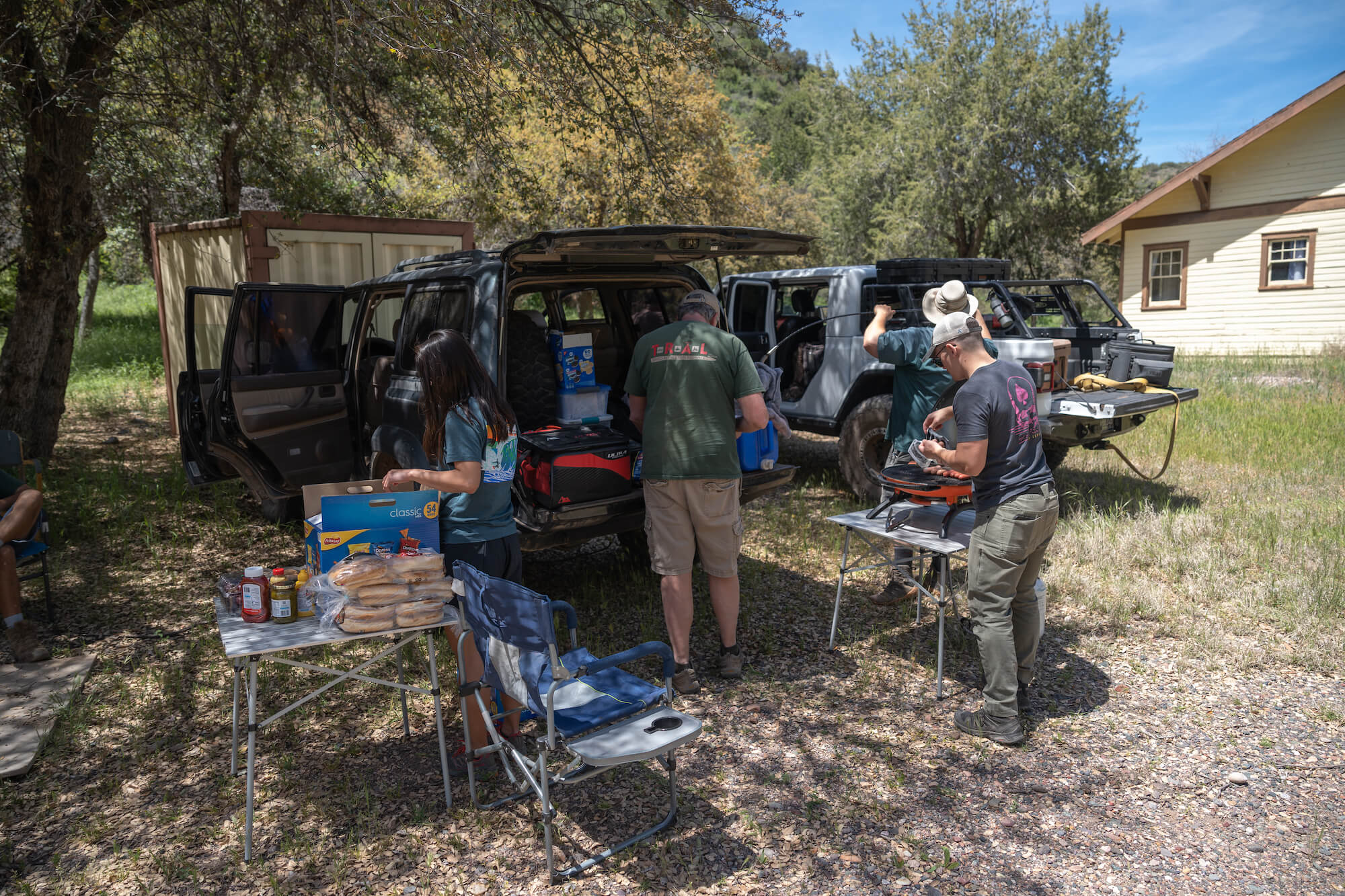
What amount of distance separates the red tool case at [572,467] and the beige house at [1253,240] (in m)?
17.5

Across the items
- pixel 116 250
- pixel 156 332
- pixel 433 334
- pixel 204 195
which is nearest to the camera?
pixel 433 334

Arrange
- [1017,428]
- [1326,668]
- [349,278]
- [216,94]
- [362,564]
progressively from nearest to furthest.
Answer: [362,564]
[1017,428]
[1326,668]
[216,94]
[349,278]

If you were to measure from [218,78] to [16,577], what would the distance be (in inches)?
192

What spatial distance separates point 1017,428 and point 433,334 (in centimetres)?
237

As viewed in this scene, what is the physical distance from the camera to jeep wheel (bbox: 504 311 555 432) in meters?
4.96

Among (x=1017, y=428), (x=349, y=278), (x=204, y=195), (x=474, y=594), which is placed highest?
(x=204, y=195)

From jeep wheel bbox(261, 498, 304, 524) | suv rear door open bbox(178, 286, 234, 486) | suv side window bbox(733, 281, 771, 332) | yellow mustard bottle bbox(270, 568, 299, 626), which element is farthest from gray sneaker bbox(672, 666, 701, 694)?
suv side window bbox(733, 281, 771, 332)

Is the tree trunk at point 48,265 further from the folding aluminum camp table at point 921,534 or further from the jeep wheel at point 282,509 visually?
the folding aluminum camp table at point 921,534

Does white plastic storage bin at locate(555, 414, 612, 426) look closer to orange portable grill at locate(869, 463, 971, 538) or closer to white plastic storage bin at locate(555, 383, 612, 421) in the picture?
white plastic storage bin at locate(555, 383, 612, 421)

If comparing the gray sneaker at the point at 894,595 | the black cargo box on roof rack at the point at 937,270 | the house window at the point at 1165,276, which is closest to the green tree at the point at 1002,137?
the house window at the point at 1165,276

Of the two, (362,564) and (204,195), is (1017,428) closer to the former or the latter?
(362,564)

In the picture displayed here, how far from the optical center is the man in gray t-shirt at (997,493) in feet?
12.1

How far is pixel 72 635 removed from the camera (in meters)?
4.92

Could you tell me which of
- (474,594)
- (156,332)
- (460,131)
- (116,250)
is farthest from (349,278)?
(156,332)
